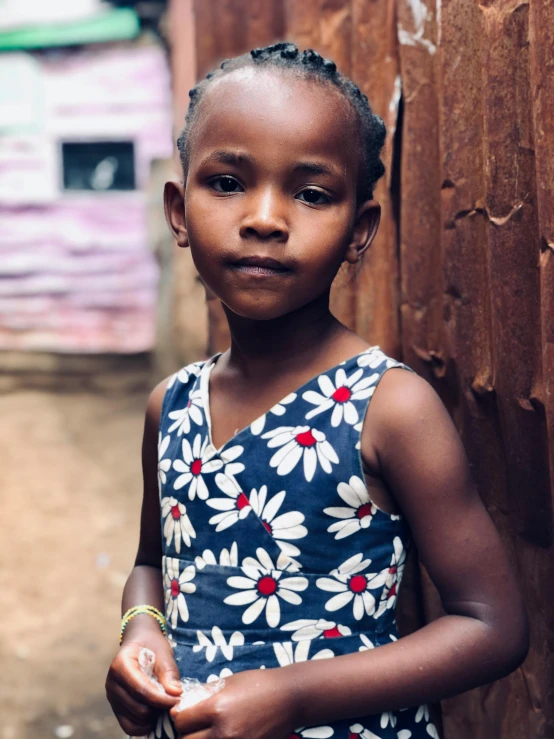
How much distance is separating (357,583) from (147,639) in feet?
1.18

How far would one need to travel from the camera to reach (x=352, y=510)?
1.22 metres

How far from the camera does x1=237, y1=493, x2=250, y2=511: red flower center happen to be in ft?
4.11

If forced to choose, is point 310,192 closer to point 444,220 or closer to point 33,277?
point 444,220

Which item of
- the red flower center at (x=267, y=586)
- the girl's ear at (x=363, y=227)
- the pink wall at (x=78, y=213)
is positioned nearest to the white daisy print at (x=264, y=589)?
the red flower center at (x=267, y=586)

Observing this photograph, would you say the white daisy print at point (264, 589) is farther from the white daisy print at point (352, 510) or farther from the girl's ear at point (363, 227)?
the girl's ear at point (363, 227)

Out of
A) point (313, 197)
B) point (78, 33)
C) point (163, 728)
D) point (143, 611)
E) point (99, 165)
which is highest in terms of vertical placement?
point (78, 33)

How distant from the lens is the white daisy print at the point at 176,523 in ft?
4.30

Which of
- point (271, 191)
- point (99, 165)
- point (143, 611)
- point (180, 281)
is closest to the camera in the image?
point (271, 191)

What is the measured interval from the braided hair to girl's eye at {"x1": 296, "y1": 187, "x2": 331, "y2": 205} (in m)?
0.12

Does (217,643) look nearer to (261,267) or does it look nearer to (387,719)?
(387,719)

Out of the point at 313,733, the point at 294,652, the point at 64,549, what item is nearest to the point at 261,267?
the point at 294,652

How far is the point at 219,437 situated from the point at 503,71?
70 centimetres

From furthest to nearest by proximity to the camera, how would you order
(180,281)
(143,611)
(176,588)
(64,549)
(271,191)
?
(180,281), (64,549), (143,611), (176,588), (271,191)

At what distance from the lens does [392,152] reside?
172cm
